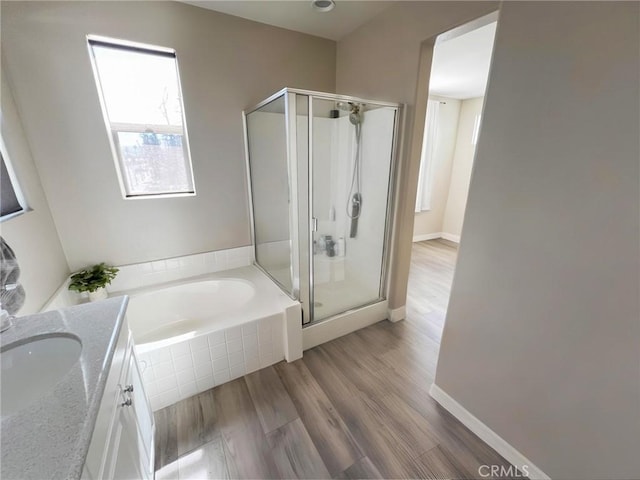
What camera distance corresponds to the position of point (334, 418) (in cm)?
152

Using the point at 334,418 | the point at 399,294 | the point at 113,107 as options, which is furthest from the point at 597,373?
the point at 113,107

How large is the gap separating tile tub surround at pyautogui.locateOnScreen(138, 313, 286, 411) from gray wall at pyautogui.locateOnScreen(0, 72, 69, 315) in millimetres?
728

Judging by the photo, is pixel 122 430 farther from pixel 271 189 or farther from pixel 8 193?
pixel 271 189

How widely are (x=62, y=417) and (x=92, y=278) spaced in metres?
1.69

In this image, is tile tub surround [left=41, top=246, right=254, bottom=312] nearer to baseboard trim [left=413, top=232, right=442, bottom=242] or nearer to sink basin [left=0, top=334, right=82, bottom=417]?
sink basin [left=0, top=334, right=82, bottom=417]

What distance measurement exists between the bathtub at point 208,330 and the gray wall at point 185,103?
1.25 ft

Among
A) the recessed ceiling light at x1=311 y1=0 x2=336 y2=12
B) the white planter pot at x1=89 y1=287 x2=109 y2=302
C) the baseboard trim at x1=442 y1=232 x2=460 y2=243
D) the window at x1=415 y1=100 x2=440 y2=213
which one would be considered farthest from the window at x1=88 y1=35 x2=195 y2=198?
the baseboard trim at x1=442 y1=232 x2=460 y2=243

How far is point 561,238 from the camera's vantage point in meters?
1.02

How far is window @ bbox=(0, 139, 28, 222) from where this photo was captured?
1353 millimetres

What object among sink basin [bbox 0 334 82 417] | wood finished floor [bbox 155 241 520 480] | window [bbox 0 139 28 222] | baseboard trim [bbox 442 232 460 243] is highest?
window [bbox 0 139 28 222]

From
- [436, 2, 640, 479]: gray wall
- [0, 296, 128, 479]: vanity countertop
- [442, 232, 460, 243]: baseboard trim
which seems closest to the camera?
[0, 296, 128, 479]: vanity countertop

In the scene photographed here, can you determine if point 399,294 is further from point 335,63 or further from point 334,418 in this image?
point 335,63

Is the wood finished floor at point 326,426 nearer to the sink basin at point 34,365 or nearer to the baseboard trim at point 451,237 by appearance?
the sink basin at point 34,365

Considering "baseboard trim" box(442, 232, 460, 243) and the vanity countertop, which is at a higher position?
the vanity countertop
